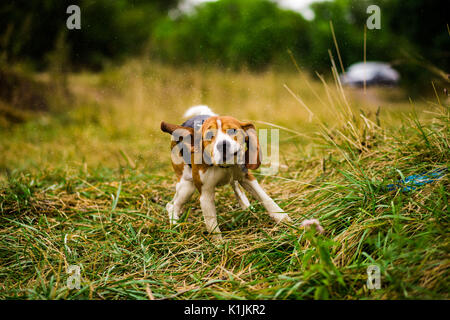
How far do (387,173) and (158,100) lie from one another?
2783 millimetres

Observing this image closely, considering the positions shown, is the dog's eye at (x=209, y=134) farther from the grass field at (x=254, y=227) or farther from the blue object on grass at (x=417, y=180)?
the blue object on grass at (x=417, y=180)

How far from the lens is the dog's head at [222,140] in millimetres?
1555

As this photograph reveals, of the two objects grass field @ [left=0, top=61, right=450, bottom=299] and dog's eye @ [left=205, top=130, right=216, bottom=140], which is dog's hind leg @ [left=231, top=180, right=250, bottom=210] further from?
dog's eye @ [left=205, top=130, right=216, bottom=140]

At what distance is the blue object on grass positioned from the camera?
1.67 meters

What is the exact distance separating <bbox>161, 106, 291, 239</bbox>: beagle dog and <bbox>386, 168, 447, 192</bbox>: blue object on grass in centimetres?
58

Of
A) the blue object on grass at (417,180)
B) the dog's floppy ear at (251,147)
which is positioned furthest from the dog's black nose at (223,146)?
the blue object on grass at (417,180)

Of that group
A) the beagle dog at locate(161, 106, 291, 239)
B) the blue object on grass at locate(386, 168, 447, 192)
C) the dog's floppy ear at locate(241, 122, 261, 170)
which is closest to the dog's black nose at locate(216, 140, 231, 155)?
the beagle dog at locate(161, 106, 291, 239)

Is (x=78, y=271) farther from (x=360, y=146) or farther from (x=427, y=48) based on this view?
(x=427, y=48)

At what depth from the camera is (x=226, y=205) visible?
2.34 meters

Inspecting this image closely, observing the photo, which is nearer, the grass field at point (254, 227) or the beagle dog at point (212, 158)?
the grass field at point (254, 227)

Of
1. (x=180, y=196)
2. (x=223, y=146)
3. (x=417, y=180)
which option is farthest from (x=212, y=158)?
(x=417, y=180)

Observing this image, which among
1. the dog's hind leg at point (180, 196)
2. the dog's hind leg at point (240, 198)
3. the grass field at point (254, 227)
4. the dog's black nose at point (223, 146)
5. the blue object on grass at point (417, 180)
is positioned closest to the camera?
the grass field at point (254, 227)
